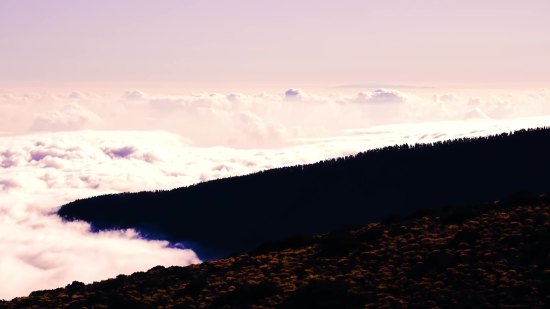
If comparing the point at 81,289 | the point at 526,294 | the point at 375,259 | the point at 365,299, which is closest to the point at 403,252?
the point at 375,259

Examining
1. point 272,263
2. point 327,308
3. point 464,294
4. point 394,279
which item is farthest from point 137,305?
point 464,294

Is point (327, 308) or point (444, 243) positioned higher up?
point (444, 243)

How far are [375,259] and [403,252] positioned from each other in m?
2.75

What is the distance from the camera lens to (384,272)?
53969mm

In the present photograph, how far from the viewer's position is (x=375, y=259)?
5853 centimetres

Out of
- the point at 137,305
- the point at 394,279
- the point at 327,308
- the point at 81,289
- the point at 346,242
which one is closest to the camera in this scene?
the point at 327,308

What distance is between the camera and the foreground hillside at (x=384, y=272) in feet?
154

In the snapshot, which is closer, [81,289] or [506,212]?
[506,212]

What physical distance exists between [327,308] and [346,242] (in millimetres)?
17819

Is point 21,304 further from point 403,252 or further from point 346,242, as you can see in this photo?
point 403,252

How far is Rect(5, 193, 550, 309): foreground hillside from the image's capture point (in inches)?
1848

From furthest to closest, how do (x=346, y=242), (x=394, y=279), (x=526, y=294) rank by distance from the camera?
(x=346, y=242) → (x=394, y=279) → (x=526, y=294)

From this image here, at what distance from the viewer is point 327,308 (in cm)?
4741

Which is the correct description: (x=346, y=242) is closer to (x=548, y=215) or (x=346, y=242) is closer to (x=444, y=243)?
(x=444, y=243)
